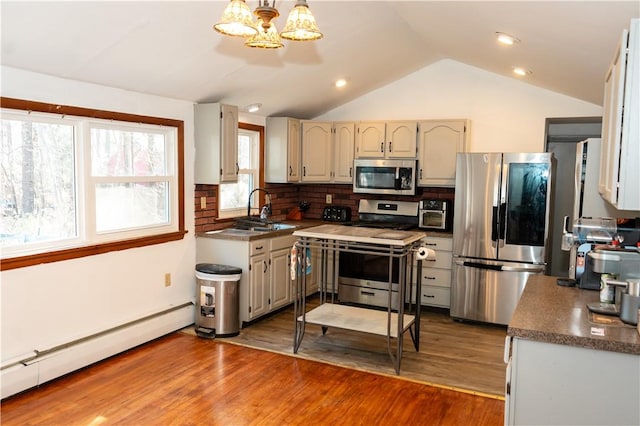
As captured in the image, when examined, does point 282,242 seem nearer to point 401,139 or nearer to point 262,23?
point 401,139

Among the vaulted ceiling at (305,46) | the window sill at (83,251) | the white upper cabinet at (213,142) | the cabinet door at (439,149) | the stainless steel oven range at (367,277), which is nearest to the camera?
the vaulted ceiling at (305,46)

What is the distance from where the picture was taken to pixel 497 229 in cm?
486

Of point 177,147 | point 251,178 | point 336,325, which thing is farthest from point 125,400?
point 251,178

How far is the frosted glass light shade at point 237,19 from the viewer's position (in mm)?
2133

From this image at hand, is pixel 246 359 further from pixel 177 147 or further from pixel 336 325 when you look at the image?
pixel 177 147

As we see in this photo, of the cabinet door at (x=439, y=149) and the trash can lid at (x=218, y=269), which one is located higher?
the cabinet door at (x=439, y=149)

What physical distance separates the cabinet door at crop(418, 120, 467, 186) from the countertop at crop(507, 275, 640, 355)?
290 centimetres

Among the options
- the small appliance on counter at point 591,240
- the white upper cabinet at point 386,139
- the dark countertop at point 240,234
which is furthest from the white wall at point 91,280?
the small appliance on counter at point 591,240

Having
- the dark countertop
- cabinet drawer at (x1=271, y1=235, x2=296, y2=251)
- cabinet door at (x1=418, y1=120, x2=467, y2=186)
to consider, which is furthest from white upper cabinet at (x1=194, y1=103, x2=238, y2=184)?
cabinet door at (x1=418, y1=120, x2=467, y2=186)

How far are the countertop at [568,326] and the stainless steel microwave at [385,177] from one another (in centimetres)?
301

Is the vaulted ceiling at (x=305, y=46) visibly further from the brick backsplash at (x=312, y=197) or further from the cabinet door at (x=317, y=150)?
the brick backsplash at (x=312, y=197)

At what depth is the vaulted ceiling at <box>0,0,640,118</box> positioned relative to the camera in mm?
2830

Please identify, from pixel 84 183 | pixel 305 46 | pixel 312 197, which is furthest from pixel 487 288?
pixel 84 183

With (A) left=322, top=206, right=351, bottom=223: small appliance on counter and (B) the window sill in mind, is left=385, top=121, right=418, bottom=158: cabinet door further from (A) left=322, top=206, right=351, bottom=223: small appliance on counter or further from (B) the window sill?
(B) the window sill
